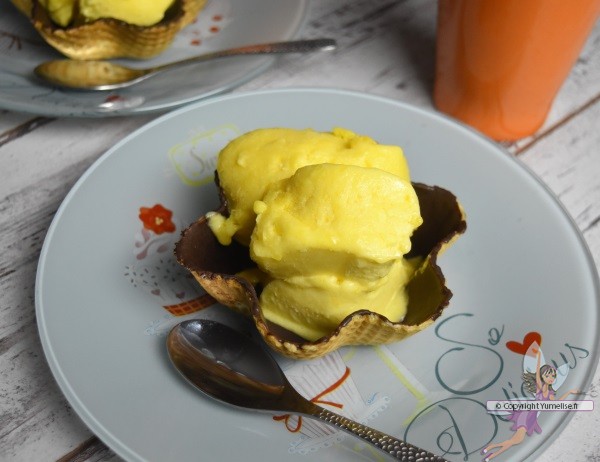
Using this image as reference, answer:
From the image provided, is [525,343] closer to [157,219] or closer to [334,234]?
[334,234]

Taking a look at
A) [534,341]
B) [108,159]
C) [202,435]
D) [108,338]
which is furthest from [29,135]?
[534,341]

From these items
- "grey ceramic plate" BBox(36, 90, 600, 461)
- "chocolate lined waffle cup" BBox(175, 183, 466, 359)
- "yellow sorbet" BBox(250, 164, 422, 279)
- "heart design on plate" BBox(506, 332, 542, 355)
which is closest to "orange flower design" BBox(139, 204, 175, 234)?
"grey ceramic plate" BBox(36, 90, 600, 461)

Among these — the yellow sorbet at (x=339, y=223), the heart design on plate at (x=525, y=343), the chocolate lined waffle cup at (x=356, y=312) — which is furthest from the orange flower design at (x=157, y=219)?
the heart design on plate at (x=525, y=343)

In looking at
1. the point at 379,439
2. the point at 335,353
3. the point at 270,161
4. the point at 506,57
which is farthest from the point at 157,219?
the point at 506,57

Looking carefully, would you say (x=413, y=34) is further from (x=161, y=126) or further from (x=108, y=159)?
(x=108, y=159)

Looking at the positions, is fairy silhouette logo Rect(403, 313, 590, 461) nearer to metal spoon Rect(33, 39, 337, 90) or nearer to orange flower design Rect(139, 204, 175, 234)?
orange flower design Rect(139, 204, 175, 234)

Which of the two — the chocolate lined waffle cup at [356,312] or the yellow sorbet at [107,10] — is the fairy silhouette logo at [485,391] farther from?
the yellow sorbet at [107,10]
